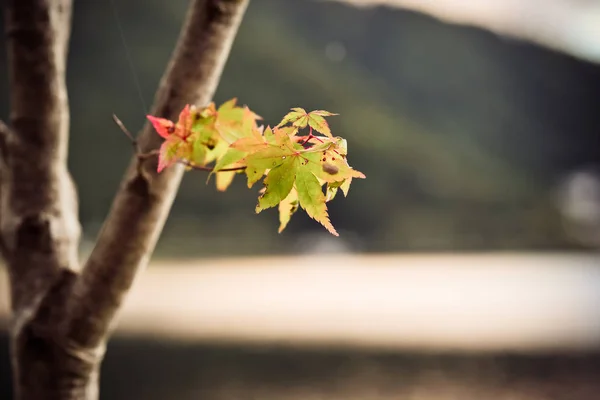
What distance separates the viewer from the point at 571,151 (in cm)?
353

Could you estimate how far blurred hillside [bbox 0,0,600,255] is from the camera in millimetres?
2928

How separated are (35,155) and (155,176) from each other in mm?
203

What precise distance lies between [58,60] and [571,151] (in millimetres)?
3518

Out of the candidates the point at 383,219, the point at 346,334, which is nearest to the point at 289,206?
the point at 346,334

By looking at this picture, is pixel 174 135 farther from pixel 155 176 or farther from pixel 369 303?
pixel 369 303

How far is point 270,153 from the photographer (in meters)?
0.50

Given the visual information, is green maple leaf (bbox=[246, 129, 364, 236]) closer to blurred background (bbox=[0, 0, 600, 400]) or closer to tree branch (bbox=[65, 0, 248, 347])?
tree branch (bbox=[65, 0, 248, 347])

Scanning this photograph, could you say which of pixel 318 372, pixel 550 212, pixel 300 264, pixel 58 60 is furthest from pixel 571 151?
pixel 58 60

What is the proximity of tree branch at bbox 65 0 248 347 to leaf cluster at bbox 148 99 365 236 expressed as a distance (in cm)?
7

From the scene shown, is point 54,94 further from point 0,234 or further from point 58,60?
point 0,234

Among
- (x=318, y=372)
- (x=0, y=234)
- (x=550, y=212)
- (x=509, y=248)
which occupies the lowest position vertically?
(x=318, y=372)

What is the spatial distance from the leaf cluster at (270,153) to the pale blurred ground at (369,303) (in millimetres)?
1654

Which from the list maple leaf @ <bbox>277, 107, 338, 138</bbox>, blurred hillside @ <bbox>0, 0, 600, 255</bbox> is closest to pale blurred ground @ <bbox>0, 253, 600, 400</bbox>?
blurred hillside @ <bbox>0, 0, 600, 255</bbox>

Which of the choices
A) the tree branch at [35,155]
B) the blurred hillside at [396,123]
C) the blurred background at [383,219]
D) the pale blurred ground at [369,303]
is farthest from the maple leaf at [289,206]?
the blurred hillside at [396,123]
